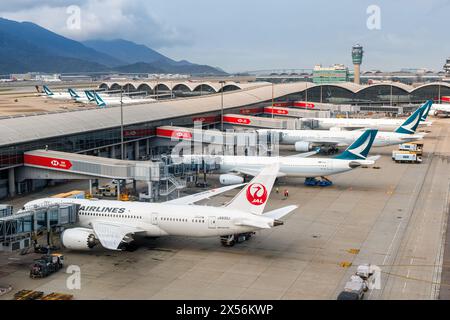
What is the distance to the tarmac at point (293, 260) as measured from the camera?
33.8 meters

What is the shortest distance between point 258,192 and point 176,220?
661 centimetres

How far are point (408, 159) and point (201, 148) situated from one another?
106 ft

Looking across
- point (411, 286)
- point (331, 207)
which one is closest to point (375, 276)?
point (411, 286)

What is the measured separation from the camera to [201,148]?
85875 millimetres

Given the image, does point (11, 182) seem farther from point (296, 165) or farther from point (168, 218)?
point (296, 165)

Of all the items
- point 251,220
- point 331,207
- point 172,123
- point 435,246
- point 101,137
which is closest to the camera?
point 251,220

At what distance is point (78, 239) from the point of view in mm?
40250

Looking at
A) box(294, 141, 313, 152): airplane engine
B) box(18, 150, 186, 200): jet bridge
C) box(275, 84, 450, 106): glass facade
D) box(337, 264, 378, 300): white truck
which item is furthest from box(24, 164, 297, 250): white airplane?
box(275, 84, 450, 106): glass facade

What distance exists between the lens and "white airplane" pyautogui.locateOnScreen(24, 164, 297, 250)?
38.8m

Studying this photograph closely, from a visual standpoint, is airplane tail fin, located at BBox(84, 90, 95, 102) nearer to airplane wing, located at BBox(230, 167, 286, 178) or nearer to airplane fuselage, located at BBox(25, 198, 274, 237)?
airplane wing, located at BBox(230, 167, 286, 178)

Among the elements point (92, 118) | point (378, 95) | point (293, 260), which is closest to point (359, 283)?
point (293, 260)

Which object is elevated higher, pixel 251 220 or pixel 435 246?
pixel 251 220
